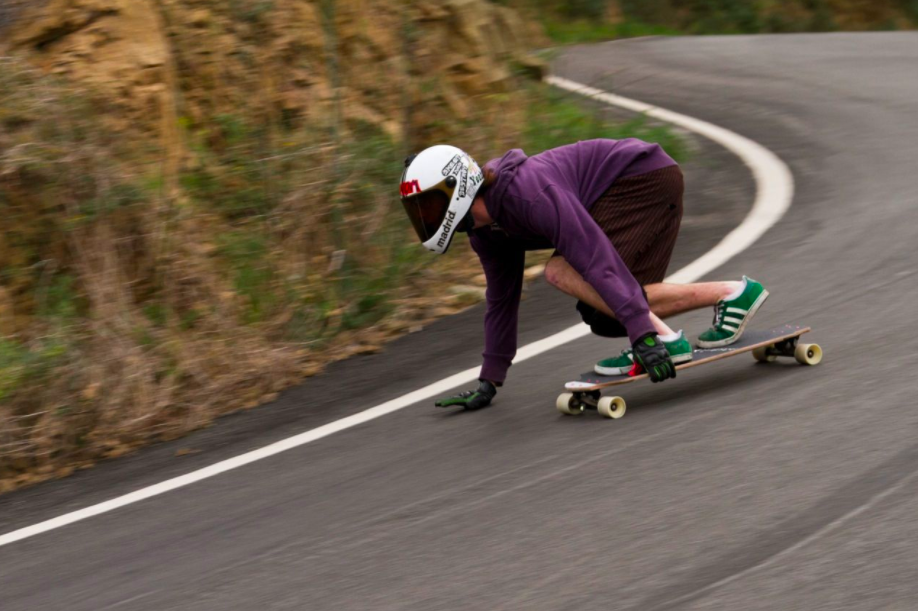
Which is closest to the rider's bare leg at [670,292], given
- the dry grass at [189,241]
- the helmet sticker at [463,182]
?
the helmet sticker at [463,182]

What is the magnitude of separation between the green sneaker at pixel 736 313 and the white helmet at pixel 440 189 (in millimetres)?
1341

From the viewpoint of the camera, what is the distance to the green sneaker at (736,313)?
18.2ft

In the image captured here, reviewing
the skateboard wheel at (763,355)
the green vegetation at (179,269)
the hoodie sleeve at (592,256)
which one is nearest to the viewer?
the hoodie sleeve at (592,256)

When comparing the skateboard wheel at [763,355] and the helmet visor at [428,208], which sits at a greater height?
the helmet visor at [428,208]

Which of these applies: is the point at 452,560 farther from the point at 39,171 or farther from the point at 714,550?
the point at 39,171

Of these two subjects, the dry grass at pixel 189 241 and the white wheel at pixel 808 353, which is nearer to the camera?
the white wheel at pixel 808 353

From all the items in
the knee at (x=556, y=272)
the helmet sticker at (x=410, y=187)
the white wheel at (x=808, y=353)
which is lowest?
the white wheel at (x=808, y=353)

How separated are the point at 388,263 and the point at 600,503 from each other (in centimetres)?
398

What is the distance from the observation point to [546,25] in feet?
72.4

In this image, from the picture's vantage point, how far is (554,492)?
14.9 feet

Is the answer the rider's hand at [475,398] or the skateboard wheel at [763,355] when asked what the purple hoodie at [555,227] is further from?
the skateboard wheel at [763,355]

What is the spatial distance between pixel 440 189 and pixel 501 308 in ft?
2.86

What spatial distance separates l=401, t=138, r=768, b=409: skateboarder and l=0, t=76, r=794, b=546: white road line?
20.1 inches

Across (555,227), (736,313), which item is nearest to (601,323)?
(736,313)
